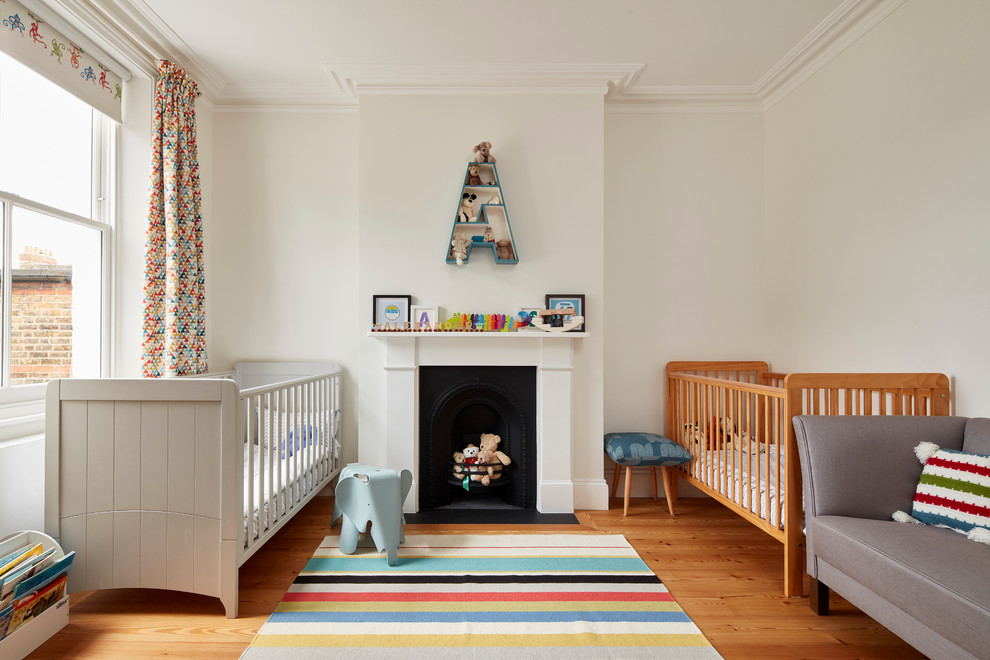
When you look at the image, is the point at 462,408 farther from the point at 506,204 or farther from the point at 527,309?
the point at 506,204

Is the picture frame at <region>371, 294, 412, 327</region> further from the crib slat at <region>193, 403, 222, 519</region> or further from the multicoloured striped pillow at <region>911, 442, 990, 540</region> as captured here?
the multicoloured striped pillow at <region>911, 442, 990, 540</region>

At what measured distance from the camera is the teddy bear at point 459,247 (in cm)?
277

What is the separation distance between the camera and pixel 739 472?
7.38 feet

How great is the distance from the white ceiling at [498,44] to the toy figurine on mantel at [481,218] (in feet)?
1.64

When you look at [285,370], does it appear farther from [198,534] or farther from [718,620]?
[718,620]

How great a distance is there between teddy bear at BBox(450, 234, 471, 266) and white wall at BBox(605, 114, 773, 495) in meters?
0.98

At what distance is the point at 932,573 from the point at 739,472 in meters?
0.98

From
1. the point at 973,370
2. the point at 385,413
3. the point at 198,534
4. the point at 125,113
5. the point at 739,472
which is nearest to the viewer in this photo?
the point at 198,534

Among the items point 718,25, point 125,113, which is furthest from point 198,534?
point 718,25

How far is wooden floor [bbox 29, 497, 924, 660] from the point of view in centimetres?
155

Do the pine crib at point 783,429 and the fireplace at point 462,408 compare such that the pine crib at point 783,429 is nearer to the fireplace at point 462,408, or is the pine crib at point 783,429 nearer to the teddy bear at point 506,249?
the fireplace at point 462,408

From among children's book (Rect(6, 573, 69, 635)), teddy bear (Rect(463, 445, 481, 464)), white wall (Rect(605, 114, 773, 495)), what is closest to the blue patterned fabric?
white wall (Rect(605, 114, 773, 495))

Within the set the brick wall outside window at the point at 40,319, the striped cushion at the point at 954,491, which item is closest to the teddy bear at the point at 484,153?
the brick wall outside window at the point at 40,319

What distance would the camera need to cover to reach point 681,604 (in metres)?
1.81
